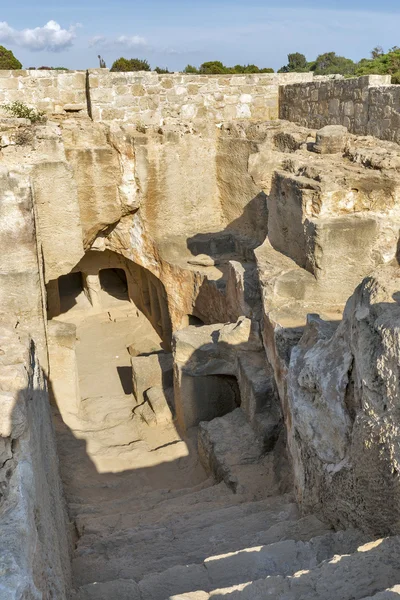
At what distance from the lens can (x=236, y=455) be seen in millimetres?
5172

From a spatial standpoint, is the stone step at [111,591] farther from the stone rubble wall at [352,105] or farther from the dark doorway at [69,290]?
the dark doorway at [69,290]

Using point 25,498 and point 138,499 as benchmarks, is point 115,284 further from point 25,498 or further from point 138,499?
point 25,498

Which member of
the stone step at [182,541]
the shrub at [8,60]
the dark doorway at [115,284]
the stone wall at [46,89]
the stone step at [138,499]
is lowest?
the stone step at [138,499]

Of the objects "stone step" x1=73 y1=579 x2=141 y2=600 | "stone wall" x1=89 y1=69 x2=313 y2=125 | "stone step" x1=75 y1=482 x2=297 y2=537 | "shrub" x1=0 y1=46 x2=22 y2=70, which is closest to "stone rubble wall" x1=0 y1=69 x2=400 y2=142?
"stone wall" x1=89 y1=69 x2=313 y2=125

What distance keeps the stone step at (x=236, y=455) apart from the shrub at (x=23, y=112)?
6538 mm

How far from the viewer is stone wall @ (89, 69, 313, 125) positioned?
10.3 m

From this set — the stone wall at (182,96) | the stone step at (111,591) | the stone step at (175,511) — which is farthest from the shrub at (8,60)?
the stone step at (111,591)

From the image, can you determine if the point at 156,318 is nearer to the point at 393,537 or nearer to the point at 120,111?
the point at 120,111

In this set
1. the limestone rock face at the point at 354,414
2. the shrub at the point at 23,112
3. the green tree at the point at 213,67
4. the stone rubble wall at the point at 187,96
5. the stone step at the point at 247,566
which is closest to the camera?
the limestone rock face at the point at 354,414

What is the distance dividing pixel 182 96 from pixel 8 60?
35.9ft

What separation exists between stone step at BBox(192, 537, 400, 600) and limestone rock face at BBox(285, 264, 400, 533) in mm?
407

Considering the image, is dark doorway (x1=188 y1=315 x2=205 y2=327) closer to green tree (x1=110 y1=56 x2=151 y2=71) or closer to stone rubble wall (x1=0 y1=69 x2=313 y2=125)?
stone rubble wall (x1=0 y1=69 x2=313 y2=125)

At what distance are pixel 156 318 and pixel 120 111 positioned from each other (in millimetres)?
Result: 3951

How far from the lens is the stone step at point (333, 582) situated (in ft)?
7.43
